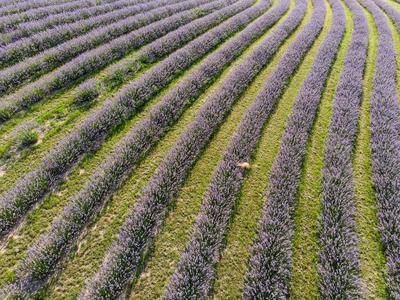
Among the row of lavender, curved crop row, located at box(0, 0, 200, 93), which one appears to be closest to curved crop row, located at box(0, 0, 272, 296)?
the row of lavender

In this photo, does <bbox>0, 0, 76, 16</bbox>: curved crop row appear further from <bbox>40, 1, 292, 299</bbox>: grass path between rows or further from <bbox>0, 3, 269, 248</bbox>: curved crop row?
<bbox>40, 1, 292, 299</bbox>: grass path between rows

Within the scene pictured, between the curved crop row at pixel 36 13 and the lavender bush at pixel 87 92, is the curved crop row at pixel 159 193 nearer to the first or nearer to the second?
the lavender bush at pixel 87 92

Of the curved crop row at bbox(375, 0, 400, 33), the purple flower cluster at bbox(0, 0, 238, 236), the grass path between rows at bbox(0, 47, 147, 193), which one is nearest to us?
the purple flower cluster at bbox(0, 0, 238, 236)

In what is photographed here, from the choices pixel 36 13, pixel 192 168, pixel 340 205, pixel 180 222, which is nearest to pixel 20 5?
pixel 36 13

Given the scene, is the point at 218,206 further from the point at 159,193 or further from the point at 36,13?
the point at 36,13

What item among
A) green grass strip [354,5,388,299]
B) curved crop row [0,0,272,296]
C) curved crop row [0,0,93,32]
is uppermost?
curved crop row [0,0,93,32]

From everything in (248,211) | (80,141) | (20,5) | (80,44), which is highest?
(20,5)

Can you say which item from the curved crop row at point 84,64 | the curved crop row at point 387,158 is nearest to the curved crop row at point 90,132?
the curved crop row at point 84,64
